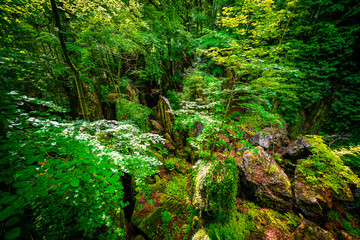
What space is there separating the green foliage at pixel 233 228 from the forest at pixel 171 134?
0.03 meters

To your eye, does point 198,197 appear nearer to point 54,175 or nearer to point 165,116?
point 54,175

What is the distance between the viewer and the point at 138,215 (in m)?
3.22

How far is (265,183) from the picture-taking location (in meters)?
3.96

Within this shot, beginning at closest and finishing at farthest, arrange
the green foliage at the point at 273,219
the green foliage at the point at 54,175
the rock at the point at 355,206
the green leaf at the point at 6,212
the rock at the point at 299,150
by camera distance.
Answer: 1. the green leaf at the point at 6,212
2. the green foliage at the point at 54,175
3. the green foliage at the point at 273,219
4. the rock at the point at 355,206
5. the rock at the point at 299,150

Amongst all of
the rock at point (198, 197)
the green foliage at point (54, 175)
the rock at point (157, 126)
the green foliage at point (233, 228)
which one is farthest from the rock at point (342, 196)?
the rock at point (157, 126)

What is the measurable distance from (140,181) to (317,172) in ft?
19.3

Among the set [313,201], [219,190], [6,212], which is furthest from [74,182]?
[313,201]

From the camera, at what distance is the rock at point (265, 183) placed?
375 cm

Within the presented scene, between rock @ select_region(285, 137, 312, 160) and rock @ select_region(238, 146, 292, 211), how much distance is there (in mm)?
1777

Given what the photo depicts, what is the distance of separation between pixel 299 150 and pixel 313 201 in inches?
86.7

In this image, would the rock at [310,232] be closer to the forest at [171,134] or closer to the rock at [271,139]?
the forest at [171,134]

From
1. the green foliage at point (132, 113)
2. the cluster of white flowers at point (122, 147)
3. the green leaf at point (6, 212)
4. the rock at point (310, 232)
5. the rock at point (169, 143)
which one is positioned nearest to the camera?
the green leaf at point (6, 212)

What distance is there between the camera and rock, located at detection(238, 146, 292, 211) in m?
3.75

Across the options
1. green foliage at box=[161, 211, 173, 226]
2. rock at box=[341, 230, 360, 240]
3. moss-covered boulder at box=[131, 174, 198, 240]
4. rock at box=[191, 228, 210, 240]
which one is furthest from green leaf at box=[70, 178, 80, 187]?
rock at box=[341, 230, 360, 240]
